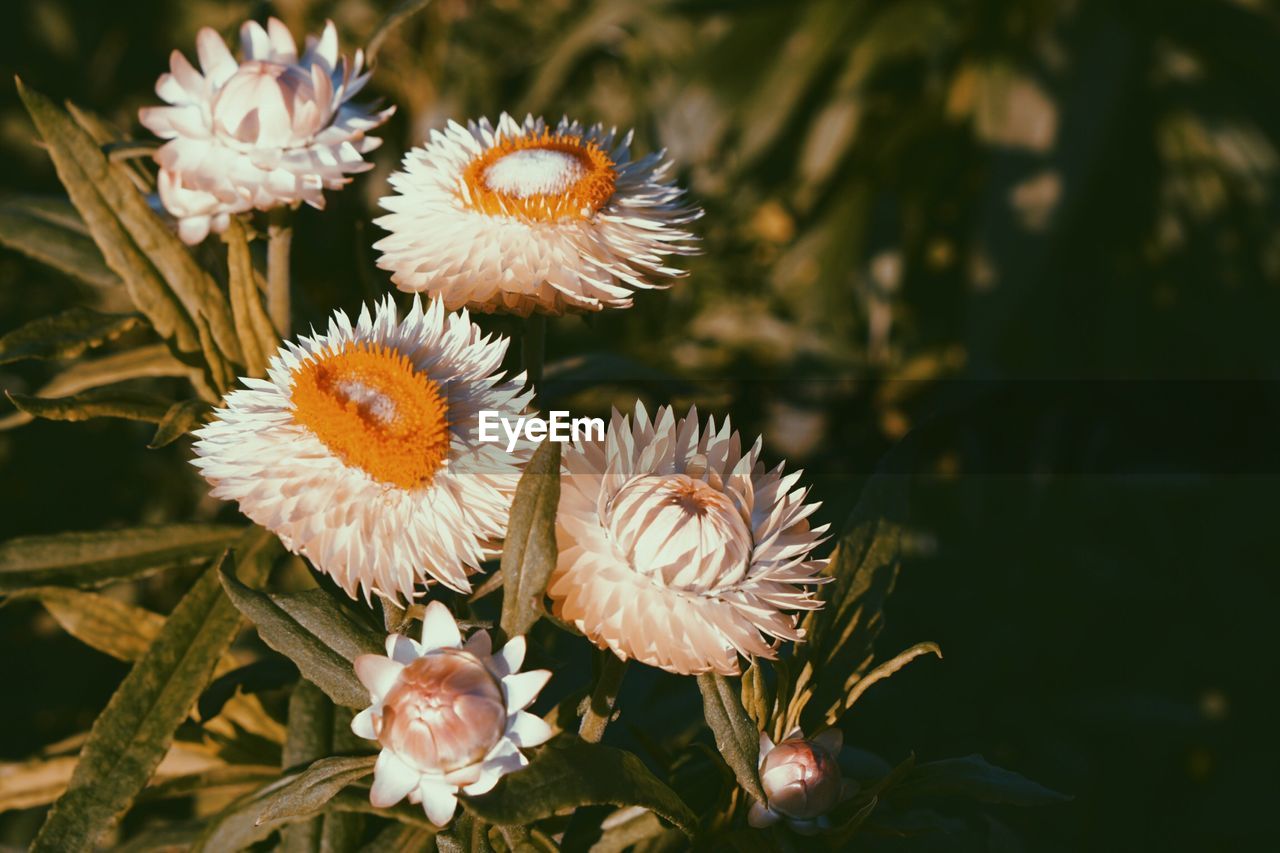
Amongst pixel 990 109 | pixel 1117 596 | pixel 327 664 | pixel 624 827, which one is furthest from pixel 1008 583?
pixel 327 664

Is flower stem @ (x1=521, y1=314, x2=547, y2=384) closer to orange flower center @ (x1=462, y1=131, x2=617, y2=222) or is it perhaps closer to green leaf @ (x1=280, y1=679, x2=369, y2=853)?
orange flower center @ (x1=462, y1=131, x2=617, y2=222)

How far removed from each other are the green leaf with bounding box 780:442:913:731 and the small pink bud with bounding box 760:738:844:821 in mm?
53

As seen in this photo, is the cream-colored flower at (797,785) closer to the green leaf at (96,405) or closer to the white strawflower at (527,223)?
the white strawflower at (527,223)

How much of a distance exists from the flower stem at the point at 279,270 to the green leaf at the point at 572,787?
392mm

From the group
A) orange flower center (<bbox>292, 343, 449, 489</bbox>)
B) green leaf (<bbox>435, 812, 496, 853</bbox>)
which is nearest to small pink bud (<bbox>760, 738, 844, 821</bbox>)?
green leaf (<bbox>435, 812, 496, 853</bbox>)

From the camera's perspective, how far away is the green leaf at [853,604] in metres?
0.70

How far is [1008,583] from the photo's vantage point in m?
1.89

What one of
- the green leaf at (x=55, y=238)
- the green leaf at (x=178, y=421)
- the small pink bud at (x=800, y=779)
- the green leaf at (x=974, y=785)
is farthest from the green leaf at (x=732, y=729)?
the green leaf at (x=55, y=238)

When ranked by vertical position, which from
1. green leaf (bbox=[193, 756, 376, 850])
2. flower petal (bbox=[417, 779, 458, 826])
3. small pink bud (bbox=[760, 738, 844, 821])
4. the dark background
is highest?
flower petal (bbox=[417, 779, 458, 826])

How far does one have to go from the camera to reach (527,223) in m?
0.73

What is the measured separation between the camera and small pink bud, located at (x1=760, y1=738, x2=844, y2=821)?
0.61 meters

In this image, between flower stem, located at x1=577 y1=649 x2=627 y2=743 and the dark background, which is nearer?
flower stem, located at x1=577 y1=649 x2=627 y2=743

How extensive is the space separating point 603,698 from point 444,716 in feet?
0.38

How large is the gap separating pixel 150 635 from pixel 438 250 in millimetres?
400
